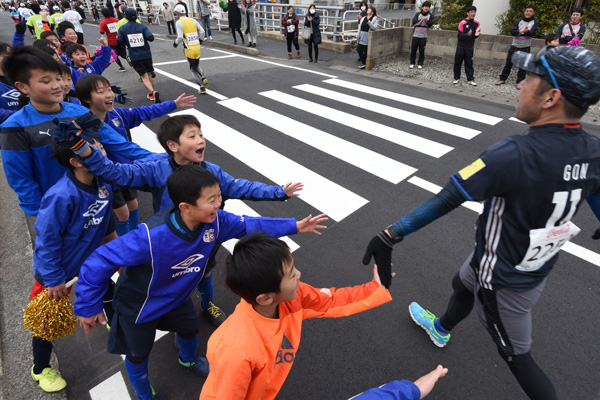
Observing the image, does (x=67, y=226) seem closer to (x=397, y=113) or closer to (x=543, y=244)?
(x=543, y=244)

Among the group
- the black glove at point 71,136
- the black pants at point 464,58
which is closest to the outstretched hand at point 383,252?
the black glove at point 71,136

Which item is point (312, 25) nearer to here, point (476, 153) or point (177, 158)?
point (476, 153)

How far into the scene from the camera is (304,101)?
26.8 ft

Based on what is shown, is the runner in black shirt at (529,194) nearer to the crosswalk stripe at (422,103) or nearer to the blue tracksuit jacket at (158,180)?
the blue tracksuit jacket at (158,180)

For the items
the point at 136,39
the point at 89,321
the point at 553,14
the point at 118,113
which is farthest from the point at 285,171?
the point at 553,14

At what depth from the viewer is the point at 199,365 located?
2.51 meters

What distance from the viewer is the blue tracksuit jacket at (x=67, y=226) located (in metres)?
2.05

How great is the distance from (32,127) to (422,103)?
7638mm

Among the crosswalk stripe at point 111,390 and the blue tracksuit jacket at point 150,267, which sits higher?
the blue tracksuit jacket at point 150,267

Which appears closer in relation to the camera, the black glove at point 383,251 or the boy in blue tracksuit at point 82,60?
the black glove at point 383,251

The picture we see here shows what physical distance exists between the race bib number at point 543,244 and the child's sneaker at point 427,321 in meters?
1.19

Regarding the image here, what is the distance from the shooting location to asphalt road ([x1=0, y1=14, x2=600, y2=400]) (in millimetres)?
2496

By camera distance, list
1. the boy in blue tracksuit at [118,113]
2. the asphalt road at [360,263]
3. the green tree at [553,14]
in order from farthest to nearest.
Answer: the green tree at [553,14] < the boy in blue tracksuit at [118,113] < the asphalt road at [360,263]

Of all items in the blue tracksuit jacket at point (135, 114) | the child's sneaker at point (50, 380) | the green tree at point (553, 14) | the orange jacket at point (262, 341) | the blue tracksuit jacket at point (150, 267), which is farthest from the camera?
the green tree at point (553, 14)
